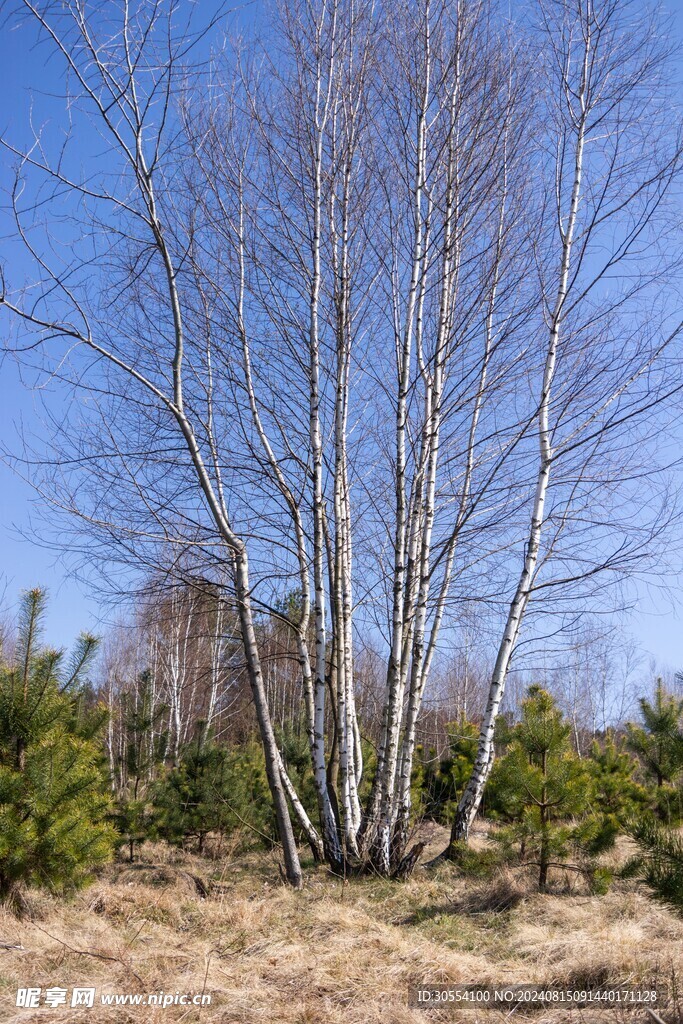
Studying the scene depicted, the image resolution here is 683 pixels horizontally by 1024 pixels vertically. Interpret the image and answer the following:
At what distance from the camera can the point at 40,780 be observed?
476 cm

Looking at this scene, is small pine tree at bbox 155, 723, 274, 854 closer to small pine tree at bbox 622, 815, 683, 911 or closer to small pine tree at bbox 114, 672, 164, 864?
small pine tree at bbox 114, 672, 164, 864

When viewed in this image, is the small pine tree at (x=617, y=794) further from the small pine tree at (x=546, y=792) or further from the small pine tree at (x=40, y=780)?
the small pine tree at (x=40, y=780)

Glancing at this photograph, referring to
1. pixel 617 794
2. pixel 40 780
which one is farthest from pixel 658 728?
pixel 40 780

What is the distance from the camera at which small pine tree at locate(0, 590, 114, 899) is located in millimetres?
4645

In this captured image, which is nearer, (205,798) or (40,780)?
(40,780)

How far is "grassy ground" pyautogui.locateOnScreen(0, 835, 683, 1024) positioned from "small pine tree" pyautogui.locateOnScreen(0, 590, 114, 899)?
311 millimetres

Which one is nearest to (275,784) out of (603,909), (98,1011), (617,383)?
(603,909)

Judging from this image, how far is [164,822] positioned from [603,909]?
4.99m

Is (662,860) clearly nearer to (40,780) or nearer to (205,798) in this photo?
(40,780)

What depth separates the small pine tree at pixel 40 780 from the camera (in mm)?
4645

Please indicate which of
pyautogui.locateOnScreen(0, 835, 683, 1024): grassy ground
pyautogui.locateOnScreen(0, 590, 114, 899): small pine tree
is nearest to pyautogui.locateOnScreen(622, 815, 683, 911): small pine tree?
pyautogui.locateOnScreen(0, 835, 683, 1024): grassy ground

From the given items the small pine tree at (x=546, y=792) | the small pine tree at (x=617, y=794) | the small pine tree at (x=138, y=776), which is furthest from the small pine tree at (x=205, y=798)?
the small pine tree at (x=617, y=794)

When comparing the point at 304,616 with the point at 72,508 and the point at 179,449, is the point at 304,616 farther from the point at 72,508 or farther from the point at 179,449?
the point at 72,508

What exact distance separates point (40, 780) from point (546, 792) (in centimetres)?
375
